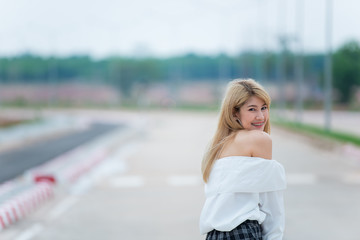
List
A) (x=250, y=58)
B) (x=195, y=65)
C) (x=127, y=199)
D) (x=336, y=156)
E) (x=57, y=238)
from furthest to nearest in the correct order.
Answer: (x=195, y=65)
(x=250, y=58)
(x=336, y=156)
(x=127, y=199)
(x=57, y=238)

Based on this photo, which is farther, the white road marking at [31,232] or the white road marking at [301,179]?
the white road marking at [301,179]

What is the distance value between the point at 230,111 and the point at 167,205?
248 inches

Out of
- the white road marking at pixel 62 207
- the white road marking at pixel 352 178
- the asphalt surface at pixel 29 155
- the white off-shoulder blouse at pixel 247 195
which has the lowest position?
the asphalt surface at pixel 29 155

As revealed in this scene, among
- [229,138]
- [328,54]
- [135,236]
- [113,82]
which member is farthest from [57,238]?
[113,82]

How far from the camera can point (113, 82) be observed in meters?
104

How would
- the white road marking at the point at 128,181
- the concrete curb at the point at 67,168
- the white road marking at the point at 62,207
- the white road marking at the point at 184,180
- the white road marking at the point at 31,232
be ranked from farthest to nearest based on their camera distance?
the white road marking at the point at 184,180 → the white road marking at the point at 128,181 → the concrete curb at the point at 67,168 → the white road marking at the point at 62,207 → the white road marking at the point at 31,232

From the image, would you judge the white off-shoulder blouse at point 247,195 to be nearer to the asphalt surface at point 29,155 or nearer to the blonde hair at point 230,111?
the blonde hair at point 230,111

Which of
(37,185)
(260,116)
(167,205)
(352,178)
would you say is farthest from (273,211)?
(352,178)

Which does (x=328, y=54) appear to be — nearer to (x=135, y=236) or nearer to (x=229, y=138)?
(x=135, y=236)

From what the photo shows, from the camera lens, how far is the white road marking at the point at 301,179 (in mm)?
11750

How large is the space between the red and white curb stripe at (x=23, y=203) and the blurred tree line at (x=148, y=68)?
6548 cm

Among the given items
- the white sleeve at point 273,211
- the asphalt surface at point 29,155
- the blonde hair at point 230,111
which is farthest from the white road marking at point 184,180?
the white sleeve at point 273,211

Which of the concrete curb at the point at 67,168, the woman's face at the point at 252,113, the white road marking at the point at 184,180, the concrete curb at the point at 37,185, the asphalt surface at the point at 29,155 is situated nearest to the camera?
the woman's face at the point at 252,113

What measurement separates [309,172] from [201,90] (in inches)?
3802
